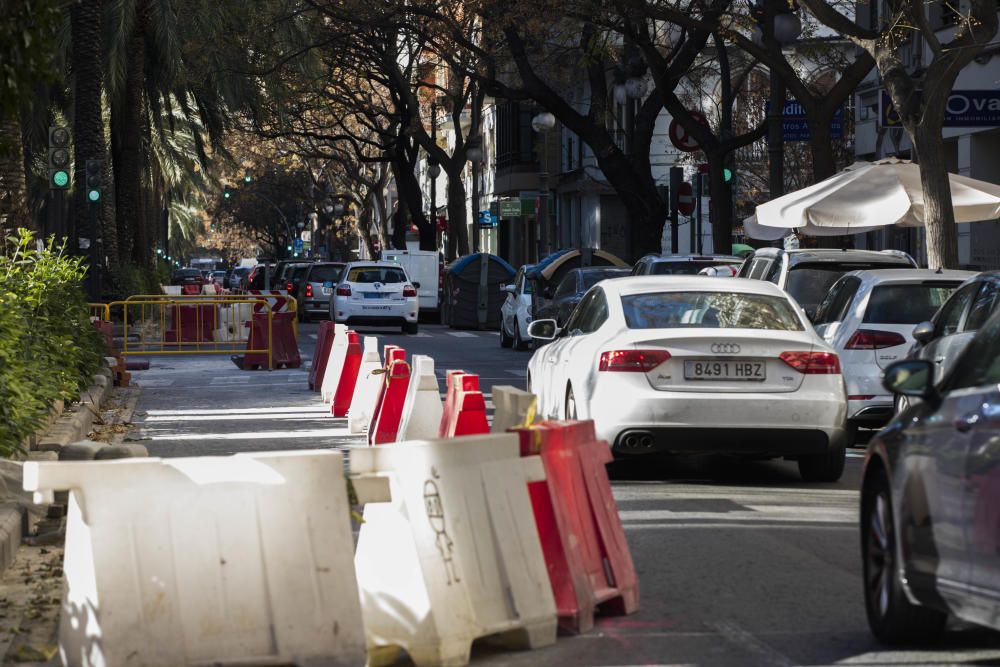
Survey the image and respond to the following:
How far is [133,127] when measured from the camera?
133 ft

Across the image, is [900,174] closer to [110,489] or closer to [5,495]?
[5,495]

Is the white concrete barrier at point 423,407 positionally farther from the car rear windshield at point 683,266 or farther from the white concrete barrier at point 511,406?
the car rear windshield at point 683,266

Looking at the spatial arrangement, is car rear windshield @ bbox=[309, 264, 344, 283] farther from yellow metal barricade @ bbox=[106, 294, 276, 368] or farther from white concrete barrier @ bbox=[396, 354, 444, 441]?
white concrete barrier @ bbox=[396, 354, 444, 441]

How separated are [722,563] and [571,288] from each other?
67.6 ft

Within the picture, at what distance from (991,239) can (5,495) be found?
23637 millimetres

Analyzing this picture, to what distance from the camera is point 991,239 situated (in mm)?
30922

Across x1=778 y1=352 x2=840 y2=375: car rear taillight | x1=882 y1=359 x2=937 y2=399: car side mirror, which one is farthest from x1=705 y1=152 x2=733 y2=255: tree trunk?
x1=882 y1=359 x2=937 y2=399: car side mirror

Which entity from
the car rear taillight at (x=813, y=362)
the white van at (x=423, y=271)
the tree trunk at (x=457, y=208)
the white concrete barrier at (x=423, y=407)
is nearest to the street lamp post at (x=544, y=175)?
the white van at (x=423, y=271)

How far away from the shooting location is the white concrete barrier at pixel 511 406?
829 centimetres

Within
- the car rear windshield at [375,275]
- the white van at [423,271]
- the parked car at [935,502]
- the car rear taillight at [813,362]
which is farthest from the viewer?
the white van at [423,271]

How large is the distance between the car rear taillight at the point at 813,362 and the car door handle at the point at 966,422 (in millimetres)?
5786

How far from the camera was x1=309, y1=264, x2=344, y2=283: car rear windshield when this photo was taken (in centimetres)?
4659

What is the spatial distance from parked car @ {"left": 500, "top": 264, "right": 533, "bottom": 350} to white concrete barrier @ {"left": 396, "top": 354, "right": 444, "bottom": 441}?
55.8ft

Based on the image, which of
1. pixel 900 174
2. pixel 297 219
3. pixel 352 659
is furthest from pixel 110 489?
pixel 297 219
